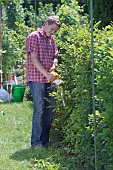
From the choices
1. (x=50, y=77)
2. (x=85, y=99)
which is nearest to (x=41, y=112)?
(x=50, y=77)

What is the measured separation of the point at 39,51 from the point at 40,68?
0.25 m

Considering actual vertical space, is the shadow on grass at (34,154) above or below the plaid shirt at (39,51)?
below

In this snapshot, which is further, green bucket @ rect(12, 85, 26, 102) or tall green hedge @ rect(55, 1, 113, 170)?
green bucket @ rect(12, 85, 26, 102)

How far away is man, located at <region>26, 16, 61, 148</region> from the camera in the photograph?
19.8 feet

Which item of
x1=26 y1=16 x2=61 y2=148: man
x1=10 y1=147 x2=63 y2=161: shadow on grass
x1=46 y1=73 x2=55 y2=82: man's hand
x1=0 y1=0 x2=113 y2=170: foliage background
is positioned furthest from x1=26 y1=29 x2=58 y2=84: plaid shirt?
x1=10 y1=147 x2=63 y2=161: shadow on grass

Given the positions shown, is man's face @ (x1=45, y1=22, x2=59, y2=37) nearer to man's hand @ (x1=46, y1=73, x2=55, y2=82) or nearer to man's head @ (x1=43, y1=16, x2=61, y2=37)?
man's head @ (x1=43, y1=16, x2=61, y2=37)

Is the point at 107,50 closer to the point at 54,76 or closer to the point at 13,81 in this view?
the point at 54,76

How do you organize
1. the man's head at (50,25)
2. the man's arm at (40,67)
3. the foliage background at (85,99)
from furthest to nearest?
the man's head at (50,25), the man's arm at (40,67), the foliage background at (85,99)

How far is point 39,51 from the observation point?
611 cm

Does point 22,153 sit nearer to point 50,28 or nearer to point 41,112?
point 41,112

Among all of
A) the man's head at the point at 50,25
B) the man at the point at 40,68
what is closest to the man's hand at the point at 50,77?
the man at the point at 40,68

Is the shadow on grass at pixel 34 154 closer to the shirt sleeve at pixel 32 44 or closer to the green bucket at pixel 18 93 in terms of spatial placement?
the shirt sleeve at pixel 32 44

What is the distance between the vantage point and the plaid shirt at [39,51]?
238 inches

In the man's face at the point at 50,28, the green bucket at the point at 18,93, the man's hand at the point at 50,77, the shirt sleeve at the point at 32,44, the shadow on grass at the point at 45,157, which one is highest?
the man's face at the point at 50,28
